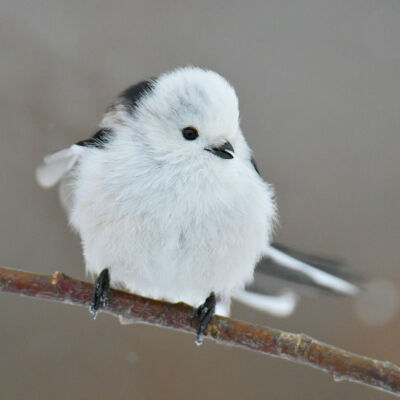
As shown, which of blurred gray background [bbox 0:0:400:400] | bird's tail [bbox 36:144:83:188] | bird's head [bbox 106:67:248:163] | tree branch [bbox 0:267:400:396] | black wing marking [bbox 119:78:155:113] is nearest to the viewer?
tree branch [bbox 0:267:400:396]

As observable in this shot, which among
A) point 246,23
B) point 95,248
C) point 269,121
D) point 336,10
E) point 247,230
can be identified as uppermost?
point 336,10

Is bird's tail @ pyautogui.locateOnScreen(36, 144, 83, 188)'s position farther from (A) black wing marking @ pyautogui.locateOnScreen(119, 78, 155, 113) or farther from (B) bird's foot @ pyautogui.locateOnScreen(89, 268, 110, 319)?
(B) bird's foot @ pyautogui.locateOnScreen(89, 268, 110, 319)

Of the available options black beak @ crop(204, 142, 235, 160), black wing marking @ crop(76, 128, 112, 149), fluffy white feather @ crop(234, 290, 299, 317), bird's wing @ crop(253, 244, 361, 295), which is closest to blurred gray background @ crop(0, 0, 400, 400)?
fluffy white feather @ crop(234, 290, 299, 317)

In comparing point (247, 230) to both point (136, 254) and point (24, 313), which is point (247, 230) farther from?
point (24, 313)

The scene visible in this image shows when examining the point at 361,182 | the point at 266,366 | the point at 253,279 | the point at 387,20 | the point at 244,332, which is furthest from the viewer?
the point at 387,20

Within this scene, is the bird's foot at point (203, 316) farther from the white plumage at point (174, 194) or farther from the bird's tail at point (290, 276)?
the bird's tail at point (290, 276)

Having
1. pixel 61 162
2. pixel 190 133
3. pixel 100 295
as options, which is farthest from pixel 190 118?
pixel 61 162

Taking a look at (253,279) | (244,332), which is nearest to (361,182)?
(253,279)
